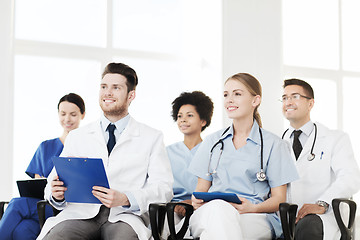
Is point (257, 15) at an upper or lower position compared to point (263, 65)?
upper

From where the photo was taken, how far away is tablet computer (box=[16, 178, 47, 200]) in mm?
3191

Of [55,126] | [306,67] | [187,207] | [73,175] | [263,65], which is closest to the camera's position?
[73,175]

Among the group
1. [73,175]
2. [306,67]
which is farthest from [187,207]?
[306,67]

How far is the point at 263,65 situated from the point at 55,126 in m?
2.07

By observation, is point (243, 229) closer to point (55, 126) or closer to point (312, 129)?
point (312, 129)

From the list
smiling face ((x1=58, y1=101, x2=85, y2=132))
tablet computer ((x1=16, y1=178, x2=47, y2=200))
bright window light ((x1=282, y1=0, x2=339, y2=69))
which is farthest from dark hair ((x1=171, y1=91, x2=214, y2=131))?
bright window light ((x1=282, y1=0, x2=339, y2=69))

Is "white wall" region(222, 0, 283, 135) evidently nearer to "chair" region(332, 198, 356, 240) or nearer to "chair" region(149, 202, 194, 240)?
"chair" region(332, 198, 356, 240)

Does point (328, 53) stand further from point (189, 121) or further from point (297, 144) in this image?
point (189, 121)

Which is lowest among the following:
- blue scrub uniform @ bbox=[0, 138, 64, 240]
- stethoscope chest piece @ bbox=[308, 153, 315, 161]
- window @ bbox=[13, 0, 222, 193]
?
blue scrub uniform @ bbox=[0, 138, 64, 240]

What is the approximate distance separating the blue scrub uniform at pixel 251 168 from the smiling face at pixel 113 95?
596 millimetres

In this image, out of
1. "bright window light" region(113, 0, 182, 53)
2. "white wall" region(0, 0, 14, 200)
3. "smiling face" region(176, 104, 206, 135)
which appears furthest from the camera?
"bright window light" region(113, 0, 182, 53)

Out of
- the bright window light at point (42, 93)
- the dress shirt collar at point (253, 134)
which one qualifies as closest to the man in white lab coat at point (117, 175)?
the dress shirt collar at point (253, 134)

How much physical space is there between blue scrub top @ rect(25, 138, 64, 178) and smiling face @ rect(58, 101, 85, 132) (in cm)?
16

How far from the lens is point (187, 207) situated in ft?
9.13
